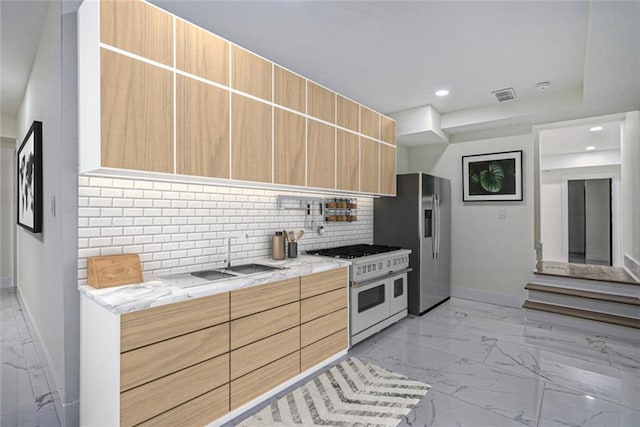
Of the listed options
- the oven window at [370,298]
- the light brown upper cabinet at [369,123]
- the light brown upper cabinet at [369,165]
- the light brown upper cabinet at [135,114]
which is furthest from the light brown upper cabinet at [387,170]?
the light brown upper cabinet at [135,114]

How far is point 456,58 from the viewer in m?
3.01

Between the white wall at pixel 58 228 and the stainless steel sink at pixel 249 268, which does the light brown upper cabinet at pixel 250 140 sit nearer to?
the stainless steel sink at pixel 249 268

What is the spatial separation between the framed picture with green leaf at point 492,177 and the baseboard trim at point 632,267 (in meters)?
1.50

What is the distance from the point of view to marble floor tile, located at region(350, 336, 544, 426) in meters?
2.25

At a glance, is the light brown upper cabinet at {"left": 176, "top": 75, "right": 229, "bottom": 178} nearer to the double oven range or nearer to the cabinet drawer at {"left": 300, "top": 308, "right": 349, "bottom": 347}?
the cabinet drawer at {"left": 300, "top": 308, "right": 349, "bottom": 347}

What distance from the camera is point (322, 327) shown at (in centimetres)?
271

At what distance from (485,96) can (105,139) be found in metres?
4.02

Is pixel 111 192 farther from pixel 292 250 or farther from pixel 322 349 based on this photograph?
pixel 322 349

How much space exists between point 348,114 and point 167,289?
2440mm

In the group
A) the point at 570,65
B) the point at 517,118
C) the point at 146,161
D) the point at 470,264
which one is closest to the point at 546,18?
the point at 570,65

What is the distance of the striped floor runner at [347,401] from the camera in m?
2.06

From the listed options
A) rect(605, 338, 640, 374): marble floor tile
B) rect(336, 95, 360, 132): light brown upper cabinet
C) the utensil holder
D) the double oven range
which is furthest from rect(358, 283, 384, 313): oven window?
rect(605, 338, 640, 374): marble floor tile

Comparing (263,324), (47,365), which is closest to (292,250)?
(263,324)

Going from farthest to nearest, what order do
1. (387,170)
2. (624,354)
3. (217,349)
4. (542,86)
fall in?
(387,170) < (542,86) < (624,354) < (217,349)
